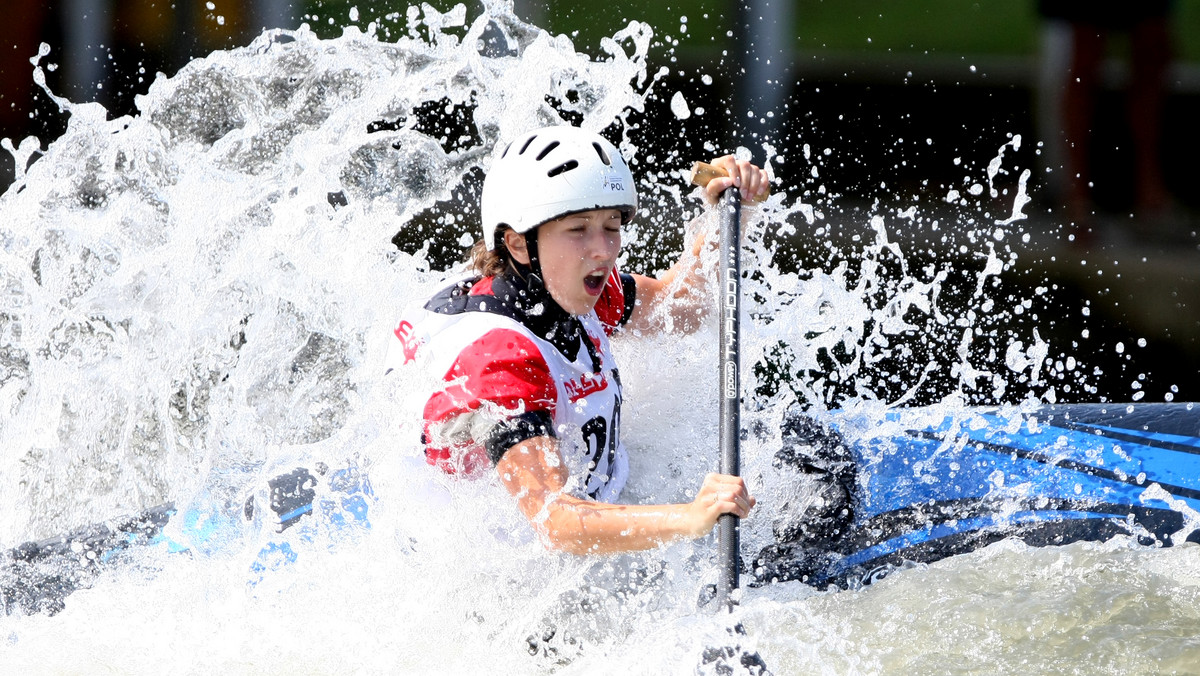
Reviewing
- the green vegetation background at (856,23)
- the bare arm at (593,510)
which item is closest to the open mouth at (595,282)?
the bare arm at (593,510)

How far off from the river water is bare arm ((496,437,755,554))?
0.24 meters

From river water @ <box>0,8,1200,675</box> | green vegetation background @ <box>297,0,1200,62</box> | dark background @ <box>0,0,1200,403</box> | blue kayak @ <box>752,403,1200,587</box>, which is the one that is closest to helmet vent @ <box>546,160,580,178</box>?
river water @ <box>0,8,1200,675</box>

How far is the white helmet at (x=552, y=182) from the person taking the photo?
3068 millimetres

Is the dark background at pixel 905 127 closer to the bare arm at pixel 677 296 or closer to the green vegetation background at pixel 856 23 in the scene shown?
the green vegetation background at pixel 856 23

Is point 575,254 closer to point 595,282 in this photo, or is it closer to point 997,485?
point 595,282

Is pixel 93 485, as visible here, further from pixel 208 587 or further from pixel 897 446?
pixel 897 446

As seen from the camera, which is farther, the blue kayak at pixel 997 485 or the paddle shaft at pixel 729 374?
the blue kayak at pixel 997 485

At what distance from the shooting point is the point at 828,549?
137 inches

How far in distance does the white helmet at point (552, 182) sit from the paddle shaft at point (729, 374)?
32 centimetres

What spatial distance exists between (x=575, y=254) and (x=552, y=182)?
0.59 ft

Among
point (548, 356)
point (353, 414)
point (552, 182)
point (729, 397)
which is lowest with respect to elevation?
point (353, 414)

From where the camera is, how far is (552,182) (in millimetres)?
3064

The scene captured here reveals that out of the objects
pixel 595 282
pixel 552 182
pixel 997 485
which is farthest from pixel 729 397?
pixel 997 485

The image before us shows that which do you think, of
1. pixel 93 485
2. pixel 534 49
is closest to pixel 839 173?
pixel 534 49
